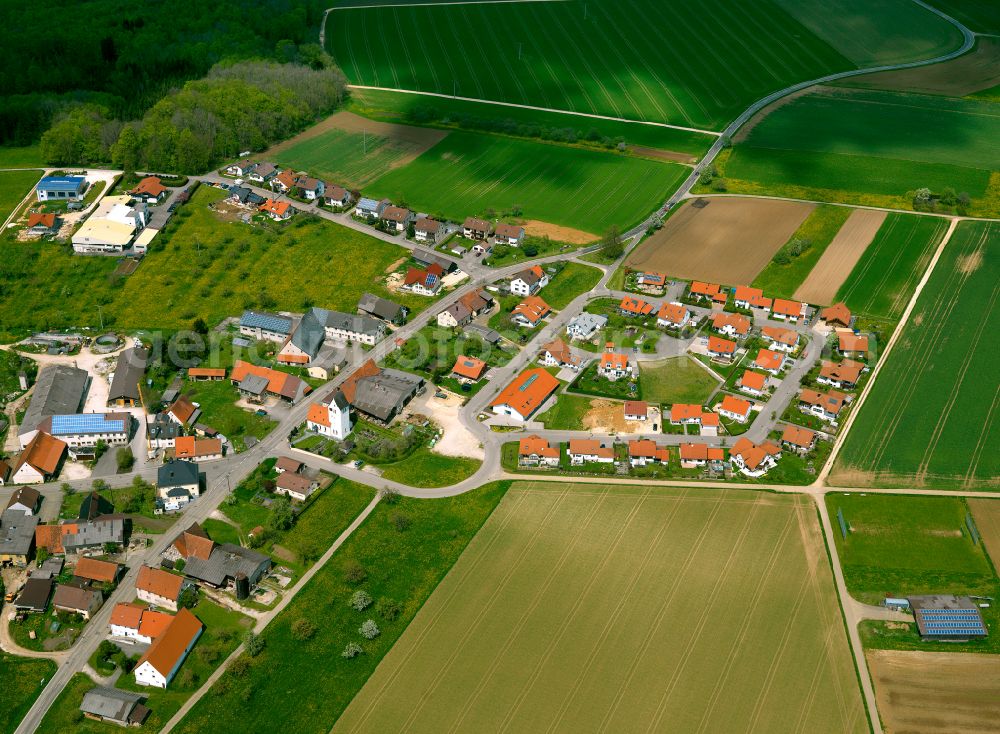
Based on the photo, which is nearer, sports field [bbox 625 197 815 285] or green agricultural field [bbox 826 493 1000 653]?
green agricultural field [bbox 826 493 1000 653]

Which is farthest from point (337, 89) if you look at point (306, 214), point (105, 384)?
point (105, 384)

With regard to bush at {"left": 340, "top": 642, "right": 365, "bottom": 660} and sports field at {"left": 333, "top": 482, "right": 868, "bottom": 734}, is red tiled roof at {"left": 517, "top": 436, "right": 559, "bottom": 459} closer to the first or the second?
sports field at {"left": 333, "top": 482, "right": 868, "bottom": 734}

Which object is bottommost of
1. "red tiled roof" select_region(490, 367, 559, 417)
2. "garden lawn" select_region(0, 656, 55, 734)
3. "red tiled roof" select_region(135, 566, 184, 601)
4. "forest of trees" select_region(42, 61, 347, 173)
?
"red tiled roof" select_region(490, 367, 559, 417)

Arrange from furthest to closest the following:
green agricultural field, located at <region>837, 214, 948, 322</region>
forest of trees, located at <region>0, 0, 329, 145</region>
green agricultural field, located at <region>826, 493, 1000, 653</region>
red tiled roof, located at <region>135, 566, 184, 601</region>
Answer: forest of trees, located at <region>0, 0, 329, 145</region>
green agricultural field, located at <region>837, 214, 948, 322</region>
red tiled roof, located at <region>135, 566, 184, 601</region>
green agricultural field, located at <region>826, 493, 1000, 653</region>

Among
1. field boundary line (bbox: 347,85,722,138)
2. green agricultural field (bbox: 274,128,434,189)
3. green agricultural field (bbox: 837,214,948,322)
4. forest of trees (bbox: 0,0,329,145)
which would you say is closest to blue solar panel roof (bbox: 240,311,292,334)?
green agricultural field (bbox: 274,128,434,189)

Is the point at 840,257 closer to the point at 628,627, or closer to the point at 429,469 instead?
the point at 429,469

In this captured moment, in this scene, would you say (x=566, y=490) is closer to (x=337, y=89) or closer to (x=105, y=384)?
(x=105, y=384)

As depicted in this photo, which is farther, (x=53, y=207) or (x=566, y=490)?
(x=53, y=207)

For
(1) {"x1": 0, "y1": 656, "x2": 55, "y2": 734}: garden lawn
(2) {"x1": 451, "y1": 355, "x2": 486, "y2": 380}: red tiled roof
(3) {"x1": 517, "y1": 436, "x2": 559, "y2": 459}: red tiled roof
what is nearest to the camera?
(1) {"x1": 0, "y1": 656, "x2": 55, "y2": 734}: garden lawn
